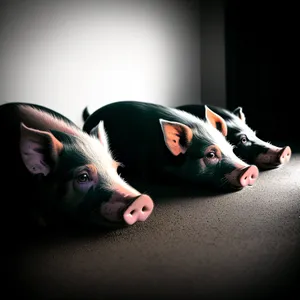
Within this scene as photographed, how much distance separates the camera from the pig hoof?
1064mm

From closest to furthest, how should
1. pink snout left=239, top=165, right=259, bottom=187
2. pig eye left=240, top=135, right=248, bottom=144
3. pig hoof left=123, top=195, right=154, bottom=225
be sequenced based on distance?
pig hoof left=123, top=195, right=154, bottom=225 → pink snout left=239, top=165, right=259, bottom=187 → pig eye left=240, top=135, right=248, bottom=144

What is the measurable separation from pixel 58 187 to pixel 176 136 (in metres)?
0.59

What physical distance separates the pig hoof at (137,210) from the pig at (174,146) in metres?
0.46

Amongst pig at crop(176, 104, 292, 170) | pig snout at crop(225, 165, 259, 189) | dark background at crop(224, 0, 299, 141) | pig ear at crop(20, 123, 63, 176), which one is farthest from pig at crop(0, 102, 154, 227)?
dark background at crop(224, 0, 299, 141)

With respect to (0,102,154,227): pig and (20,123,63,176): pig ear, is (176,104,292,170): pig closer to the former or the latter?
(0,102,154,227): pig

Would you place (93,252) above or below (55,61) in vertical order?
below

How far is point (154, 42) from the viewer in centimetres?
291

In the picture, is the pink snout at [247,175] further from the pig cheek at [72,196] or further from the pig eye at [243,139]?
the pig cheek at [72,196]

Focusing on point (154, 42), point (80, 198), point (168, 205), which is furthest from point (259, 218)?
point (154, 42)

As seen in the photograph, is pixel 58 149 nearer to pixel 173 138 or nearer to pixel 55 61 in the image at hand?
pixel 173 138

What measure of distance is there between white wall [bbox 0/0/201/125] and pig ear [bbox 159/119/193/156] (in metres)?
0.89

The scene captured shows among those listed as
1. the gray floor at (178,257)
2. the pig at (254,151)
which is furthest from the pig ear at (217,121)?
the gray floor at (178,257)

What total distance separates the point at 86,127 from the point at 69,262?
39.8 inches

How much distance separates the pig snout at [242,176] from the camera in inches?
57.0
